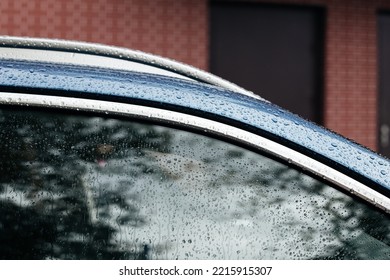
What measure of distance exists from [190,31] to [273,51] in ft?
4.04

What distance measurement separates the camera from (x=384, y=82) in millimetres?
10664

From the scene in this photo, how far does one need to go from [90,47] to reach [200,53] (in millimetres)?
6768

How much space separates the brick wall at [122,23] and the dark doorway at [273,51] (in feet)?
1.18

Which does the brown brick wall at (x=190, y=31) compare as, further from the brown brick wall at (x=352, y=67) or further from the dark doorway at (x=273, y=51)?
the dark doorway at (x=273, y=51)

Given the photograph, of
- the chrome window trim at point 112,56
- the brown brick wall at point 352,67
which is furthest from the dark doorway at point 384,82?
the chrome window trim at point 112,56

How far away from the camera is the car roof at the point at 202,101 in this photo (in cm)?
169

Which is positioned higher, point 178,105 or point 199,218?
point 178,105

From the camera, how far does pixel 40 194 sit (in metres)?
1.66

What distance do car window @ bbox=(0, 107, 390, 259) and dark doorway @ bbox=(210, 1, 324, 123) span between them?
7937 mm

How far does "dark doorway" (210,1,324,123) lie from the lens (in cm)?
968

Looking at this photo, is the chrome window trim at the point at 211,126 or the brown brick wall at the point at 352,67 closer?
the chrome window trim at the point at 211,126

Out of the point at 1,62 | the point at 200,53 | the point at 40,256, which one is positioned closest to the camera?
the point at 40,256
